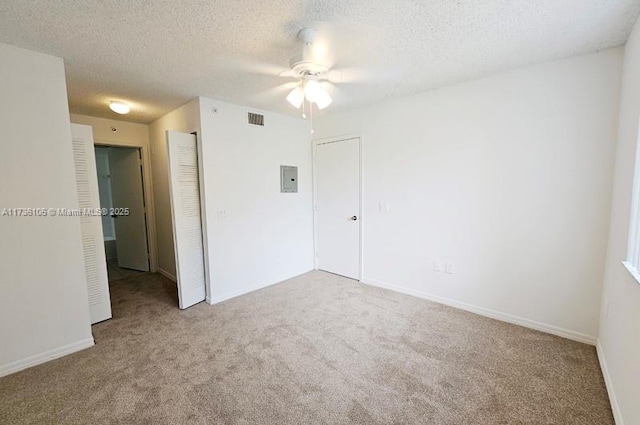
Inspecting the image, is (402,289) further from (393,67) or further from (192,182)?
(192,182)

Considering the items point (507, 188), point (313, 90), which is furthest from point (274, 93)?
point (507, 188)

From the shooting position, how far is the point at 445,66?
2.51m

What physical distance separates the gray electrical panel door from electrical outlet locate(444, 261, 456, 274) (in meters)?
2.33

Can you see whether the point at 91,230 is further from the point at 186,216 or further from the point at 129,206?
the point at 129,206

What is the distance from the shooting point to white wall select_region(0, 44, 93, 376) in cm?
209

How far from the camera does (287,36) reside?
1.95 meters

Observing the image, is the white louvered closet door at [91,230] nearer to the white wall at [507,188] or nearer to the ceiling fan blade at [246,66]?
the ceiling fan blade at [246,66]

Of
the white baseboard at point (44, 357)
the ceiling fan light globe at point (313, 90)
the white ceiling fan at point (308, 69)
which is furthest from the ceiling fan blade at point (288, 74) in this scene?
the white baseboard at point (44, 357)

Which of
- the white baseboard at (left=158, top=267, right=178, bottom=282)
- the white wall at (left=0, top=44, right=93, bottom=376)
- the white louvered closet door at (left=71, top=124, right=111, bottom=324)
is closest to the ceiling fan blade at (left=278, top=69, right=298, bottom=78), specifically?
the white wall at (left=0, top=44, right=93, bottom=376)

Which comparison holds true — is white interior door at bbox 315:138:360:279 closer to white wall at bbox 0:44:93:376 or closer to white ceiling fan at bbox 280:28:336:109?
white ceiling fan at bbox 280:28:336:109

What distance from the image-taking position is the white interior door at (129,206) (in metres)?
4.61

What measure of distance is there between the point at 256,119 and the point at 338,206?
169 cm

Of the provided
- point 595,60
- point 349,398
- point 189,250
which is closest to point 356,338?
point 349,398

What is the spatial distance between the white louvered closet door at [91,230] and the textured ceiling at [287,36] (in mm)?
646
